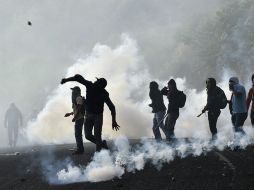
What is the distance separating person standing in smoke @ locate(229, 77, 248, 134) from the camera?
1295 cm

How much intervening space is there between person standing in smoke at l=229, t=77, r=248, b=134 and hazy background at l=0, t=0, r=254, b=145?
99.4ft

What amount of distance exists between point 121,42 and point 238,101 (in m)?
64.1

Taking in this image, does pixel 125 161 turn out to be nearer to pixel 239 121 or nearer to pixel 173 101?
pixel 239 121

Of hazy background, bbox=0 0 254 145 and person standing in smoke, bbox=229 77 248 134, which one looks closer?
person standing in smoke, bbox=229 77 248 134

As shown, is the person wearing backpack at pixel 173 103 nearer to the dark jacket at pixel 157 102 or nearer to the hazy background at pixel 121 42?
the dark jacket at pixel 157 102

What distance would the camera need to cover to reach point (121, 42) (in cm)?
7675

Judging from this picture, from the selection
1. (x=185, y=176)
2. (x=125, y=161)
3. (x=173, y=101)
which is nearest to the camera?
(x=185, y=176)

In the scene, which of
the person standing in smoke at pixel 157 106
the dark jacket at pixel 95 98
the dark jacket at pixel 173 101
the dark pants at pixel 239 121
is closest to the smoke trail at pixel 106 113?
the person standing in smoke at pixel 157 106

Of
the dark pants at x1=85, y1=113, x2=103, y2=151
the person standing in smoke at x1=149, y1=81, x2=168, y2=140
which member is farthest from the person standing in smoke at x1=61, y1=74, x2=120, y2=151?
the person standing in smoke at x1=149, y1=81, x2=168, y2=140

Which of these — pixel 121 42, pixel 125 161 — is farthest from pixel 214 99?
pixel 121 42

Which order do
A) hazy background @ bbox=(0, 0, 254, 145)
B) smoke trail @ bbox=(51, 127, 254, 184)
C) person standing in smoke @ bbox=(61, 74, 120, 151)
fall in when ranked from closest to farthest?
smoke trail @ bbox=(51, 127, 254, 184)
person standing in smoke @ bbox=(61, 74, 120, 151)
hazy background @ bbox=(0, 0, 254, 145)

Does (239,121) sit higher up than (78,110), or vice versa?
(78,110)

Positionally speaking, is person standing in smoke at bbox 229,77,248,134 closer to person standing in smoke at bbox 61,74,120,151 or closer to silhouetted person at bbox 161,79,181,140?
Answer: silhouetted person at bbox 161,79,181,140

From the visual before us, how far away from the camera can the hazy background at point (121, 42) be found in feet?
164
